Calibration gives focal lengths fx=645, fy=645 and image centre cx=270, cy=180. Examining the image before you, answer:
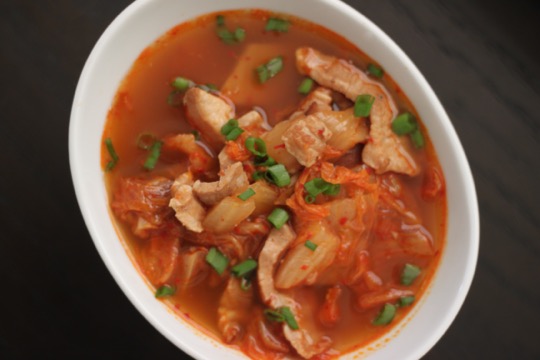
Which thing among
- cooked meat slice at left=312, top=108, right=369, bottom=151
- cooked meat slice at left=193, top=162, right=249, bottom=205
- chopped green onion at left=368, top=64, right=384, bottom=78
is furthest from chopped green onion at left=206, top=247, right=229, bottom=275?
chopped green onion at left=368, top=64, right=384, bottom=78

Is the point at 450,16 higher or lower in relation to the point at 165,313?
higher

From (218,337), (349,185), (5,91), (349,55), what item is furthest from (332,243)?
(5,91)

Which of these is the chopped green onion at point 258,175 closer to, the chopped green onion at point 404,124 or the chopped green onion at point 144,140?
the chopped green onion at point 144,140

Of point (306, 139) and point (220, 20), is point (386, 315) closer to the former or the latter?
point (306, 139)

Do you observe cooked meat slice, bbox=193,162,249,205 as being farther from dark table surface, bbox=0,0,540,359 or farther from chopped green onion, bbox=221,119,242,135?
dark table surface, bbox=0,0,540,359

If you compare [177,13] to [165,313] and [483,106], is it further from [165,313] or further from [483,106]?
[483,106]

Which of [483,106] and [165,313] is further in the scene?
[483,106]

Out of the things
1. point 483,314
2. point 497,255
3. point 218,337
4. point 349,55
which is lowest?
point 218,337
